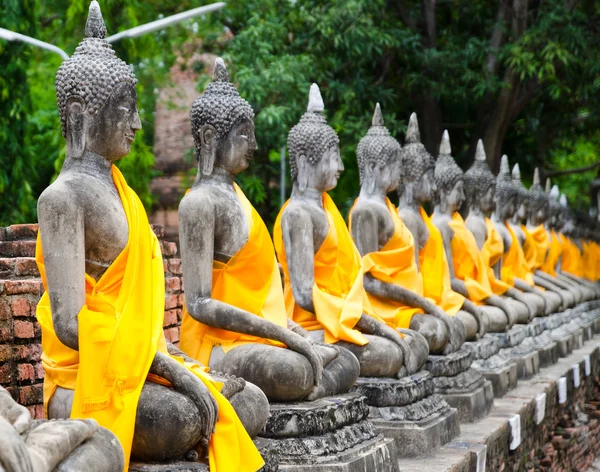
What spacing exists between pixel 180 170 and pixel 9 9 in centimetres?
644

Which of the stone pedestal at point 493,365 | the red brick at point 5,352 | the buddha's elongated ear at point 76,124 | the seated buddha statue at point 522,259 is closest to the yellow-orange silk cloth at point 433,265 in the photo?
the stone pedestal at point 493,365

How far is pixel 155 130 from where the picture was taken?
18.4 metres

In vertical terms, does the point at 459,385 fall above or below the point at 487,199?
below

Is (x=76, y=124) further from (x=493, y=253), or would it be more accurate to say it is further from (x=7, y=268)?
(x=493, y=253)

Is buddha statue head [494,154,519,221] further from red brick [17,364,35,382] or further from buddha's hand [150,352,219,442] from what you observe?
buddha's hand [150,352,219,442]

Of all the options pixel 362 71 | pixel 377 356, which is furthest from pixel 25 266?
pixel 362 71

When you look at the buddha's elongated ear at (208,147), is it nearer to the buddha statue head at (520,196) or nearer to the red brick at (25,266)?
the red brick at (25,266)

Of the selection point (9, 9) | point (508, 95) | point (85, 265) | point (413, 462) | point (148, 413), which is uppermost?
point (9, 9)

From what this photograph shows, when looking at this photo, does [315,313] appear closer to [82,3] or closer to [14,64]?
[14,64]

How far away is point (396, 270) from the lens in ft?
21.3

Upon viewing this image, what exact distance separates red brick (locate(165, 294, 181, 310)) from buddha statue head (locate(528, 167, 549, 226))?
7.14 m

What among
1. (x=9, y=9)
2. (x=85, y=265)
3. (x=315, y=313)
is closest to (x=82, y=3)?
(x=9, y=9)

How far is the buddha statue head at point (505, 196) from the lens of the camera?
36.8ft

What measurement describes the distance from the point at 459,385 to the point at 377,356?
4.92ft
